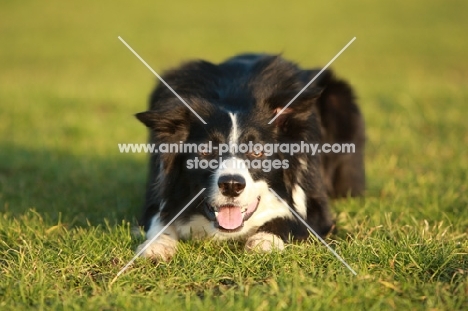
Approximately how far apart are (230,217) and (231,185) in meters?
0.33

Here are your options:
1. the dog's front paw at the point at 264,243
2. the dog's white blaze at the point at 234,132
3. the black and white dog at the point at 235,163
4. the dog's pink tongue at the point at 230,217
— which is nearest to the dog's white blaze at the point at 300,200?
the black and white dog at the point at 235,163

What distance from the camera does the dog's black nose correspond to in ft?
15.2

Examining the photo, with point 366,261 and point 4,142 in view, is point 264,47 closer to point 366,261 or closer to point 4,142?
point 4,142

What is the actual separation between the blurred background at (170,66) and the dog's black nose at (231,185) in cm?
175

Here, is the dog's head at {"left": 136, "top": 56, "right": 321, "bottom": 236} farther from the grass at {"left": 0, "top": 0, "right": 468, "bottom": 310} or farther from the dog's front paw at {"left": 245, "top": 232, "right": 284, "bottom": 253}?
the grass at {"left": 0, "top": 0, "right": 468, "bottom": 310}

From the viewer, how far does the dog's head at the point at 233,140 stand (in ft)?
15.8

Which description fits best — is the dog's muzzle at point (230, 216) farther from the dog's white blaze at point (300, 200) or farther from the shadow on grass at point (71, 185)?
the shadow on grass at point (71, 185)

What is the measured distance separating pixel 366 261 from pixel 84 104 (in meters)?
8.53

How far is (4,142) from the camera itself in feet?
30.9

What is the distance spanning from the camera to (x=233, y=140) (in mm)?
4863

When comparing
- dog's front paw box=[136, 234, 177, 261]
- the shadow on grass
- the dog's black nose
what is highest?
the dog's black nose

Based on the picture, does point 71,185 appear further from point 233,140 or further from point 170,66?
point 233,140

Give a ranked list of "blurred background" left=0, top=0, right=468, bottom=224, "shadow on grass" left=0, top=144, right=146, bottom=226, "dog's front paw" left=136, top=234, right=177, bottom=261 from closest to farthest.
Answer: "dog's front paw" left=136, top=234, right=177, bottom=261 < "shadow on grass" left=0, top=144, right=146, bottom=226 < "blurred background" left=0, top=0, right=468, bottom=224

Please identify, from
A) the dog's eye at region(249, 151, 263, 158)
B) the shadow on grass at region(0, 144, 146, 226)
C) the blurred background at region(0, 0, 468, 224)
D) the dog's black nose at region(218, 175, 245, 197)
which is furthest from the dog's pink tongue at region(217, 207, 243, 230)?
the blurred background at region(0, 0, 468, 224)
